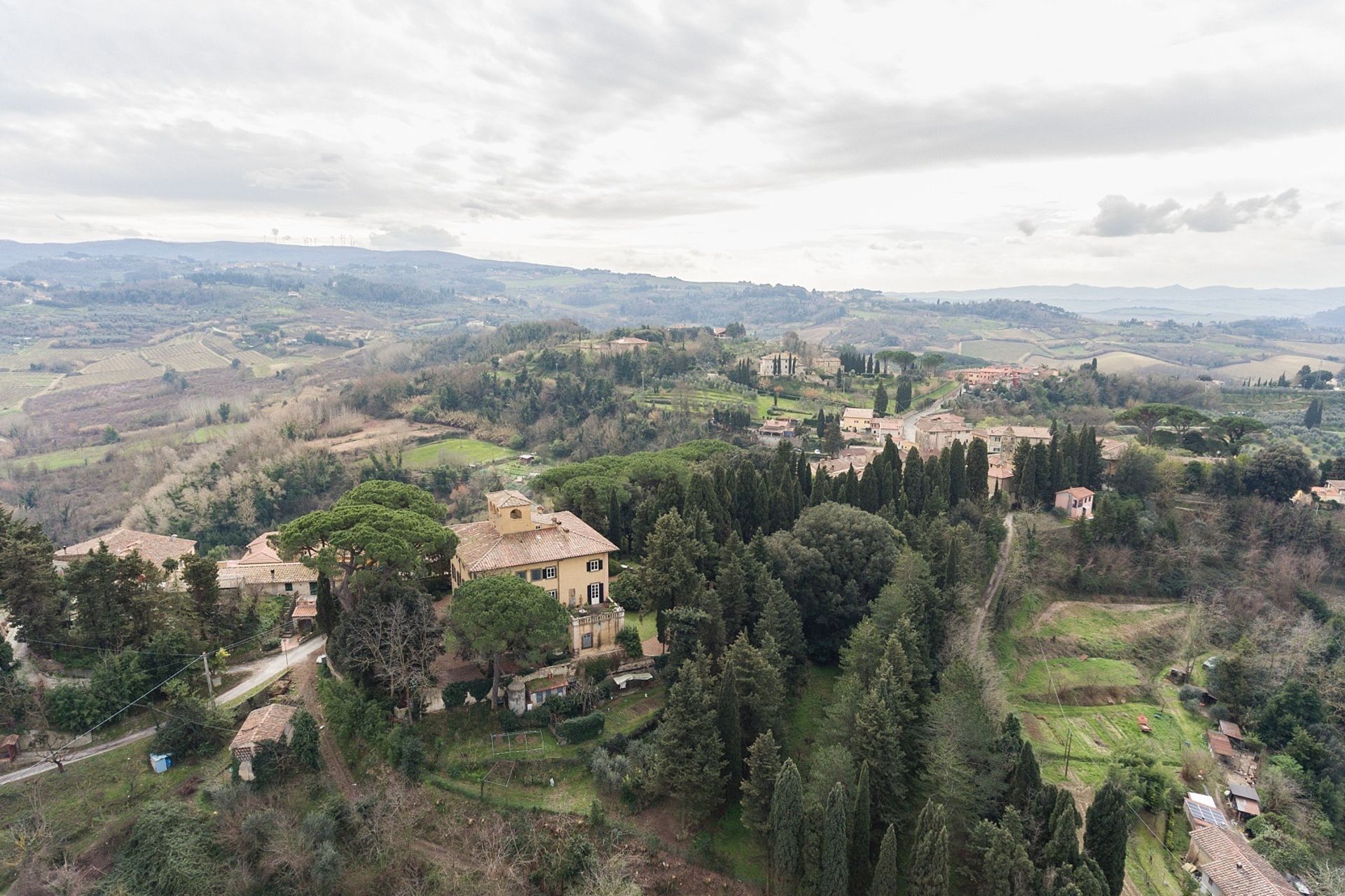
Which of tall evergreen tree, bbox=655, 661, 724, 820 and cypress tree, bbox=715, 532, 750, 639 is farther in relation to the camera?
cypress tree, bbox=715, 532, 750, 639

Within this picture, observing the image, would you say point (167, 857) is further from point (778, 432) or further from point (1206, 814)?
point (778, 432)

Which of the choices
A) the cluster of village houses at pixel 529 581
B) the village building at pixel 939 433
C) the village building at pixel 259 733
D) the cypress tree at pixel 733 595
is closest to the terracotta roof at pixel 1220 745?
the cypress tree at pixel 733 595

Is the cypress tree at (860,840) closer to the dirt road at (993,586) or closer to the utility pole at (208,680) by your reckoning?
the dirt road at (993,586)

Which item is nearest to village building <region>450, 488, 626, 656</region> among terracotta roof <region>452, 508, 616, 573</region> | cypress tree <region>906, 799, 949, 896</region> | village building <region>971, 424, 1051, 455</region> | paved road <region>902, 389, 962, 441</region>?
terracotta roof <region>452, 508, 616, 573</region>

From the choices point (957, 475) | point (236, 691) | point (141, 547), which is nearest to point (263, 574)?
point (141, 547)

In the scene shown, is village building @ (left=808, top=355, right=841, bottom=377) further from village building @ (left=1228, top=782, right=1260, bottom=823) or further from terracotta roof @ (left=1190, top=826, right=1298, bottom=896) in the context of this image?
terracotta roof @ (left=1190, top=826, right=1298, bottom=896)
